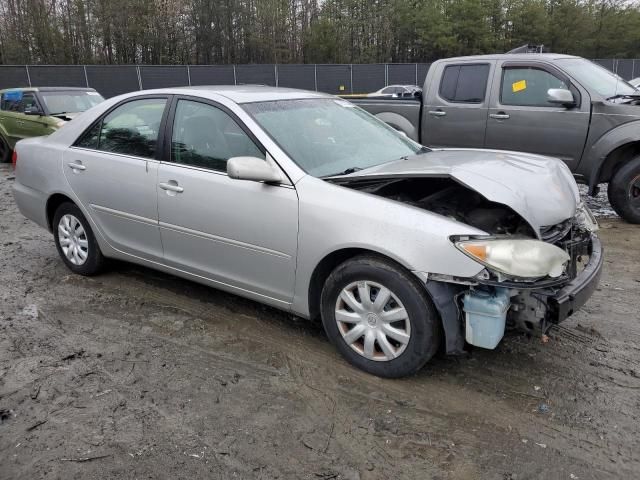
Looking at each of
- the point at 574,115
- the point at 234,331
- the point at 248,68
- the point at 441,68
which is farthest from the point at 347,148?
the point at 248,68

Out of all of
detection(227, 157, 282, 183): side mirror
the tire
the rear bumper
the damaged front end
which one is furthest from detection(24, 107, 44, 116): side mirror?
the rear bumper

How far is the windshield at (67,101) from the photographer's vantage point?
433 inches

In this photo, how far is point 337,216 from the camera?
3.12 m

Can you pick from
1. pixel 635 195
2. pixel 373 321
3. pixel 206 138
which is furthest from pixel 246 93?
pixel 635 195

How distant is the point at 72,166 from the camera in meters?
4.59

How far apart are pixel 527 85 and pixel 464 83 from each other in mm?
828

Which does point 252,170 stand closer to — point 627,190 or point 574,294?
point 574,294

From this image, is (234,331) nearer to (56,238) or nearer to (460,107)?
(56,238)

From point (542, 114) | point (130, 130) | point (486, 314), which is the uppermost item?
point (130, 130)

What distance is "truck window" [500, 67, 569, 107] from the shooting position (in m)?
6.51

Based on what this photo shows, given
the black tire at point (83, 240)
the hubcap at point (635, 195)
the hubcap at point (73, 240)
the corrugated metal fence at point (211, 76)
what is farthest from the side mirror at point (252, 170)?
the corrugated metal fence at point (211, 76)

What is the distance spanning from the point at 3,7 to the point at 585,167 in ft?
114

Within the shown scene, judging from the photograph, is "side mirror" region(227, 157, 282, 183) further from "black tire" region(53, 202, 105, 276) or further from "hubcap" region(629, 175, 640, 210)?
"hubcap" region(629, 175, 640, 210)

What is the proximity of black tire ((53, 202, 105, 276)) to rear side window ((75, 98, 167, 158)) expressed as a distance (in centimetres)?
60
